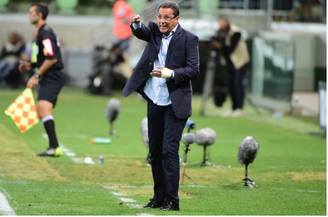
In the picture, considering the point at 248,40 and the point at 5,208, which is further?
the point at 248,40

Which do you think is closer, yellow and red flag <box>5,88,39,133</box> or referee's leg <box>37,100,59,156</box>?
referee's leg <box>37,100,59,156</box>

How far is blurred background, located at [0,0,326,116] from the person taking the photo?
20281 millimetres

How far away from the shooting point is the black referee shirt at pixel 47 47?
10.8 metres

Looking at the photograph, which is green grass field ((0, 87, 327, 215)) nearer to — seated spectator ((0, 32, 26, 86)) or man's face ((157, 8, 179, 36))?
man's face ((157, 8, 179, 36))

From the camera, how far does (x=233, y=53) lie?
18219 millimetres

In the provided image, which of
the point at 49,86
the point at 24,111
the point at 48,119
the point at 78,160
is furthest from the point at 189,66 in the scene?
the point at 24,111

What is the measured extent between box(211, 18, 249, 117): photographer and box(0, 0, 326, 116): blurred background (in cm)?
179

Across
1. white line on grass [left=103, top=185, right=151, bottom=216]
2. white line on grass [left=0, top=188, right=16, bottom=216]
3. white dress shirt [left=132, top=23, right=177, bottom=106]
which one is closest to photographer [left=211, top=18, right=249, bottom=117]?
white line on grass [left=103, top=185, right=151, bottom=216]

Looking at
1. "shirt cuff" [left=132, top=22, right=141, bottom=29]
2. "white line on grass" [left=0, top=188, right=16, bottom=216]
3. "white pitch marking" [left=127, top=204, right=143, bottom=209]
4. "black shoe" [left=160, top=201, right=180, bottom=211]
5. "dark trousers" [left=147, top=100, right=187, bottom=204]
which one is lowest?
"white pitch marking" [left=127, top=204, right=143, bottom=209]

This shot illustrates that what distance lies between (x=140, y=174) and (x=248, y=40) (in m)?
13.1

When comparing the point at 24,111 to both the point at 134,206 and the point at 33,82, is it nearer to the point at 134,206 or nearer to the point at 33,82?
the point at 33,82

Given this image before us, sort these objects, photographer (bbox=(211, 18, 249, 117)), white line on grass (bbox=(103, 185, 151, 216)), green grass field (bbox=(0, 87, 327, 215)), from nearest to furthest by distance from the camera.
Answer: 1. white line on grass (bbox=(103, 185, 151, 216))
2. green grass field (bbox=(0, 87, 327, 215))
3. photographer (bbox=(211, 18, 249, 117))

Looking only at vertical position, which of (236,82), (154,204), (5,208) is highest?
(5,208)

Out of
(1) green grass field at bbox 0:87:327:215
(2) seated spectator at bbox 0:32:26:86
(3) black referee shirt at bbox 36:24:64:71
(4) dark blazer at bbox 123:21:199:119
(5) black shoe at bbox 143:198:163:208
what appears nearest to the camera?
(4) dark blazer at bbox 123:21:199:119
